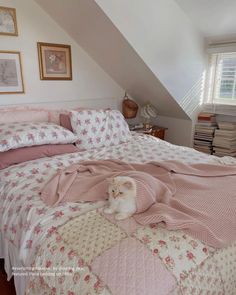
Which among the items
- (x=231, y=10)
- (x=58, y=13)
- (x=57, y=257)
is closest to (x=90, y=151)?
(x=57, y=257)

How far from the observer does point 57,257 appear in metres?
0.96

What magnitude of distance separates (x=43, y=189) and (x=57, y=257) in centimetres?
46

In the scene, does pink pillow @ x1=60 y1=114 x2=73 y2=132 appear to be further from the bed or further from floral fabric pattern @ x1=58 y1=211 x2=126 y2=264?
floral fabric pattern @ x1=58 y1=211 x2=126 y2=264

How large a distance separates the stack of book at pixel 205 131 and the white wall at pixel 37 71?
110 cm

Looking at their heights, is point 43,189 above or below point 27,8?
below

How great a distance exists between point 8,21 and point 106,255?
7.18 feet

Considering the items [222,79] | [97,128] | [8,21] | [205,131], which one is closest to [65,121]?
[97,128]

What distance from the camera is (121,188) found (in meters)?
1.13

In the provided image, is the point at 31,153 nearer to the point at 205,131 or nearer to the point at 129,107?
the point at 129,107

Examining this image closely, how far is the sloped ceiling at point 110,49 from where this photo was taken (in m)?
2.13

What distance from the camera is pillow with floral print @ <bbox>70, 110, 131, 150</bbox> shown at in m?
2.17

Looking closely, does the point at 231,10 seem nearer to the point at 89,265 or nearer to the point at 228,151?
the point at 228,151

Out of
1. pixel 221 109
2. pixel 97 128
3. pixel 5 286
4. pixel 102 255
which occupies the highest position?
pixel 221 109

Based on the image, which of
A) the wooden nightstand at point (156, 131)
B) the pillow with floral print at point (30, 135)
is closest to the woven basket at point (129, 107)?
the wooden nightstand at point (156, 131)
